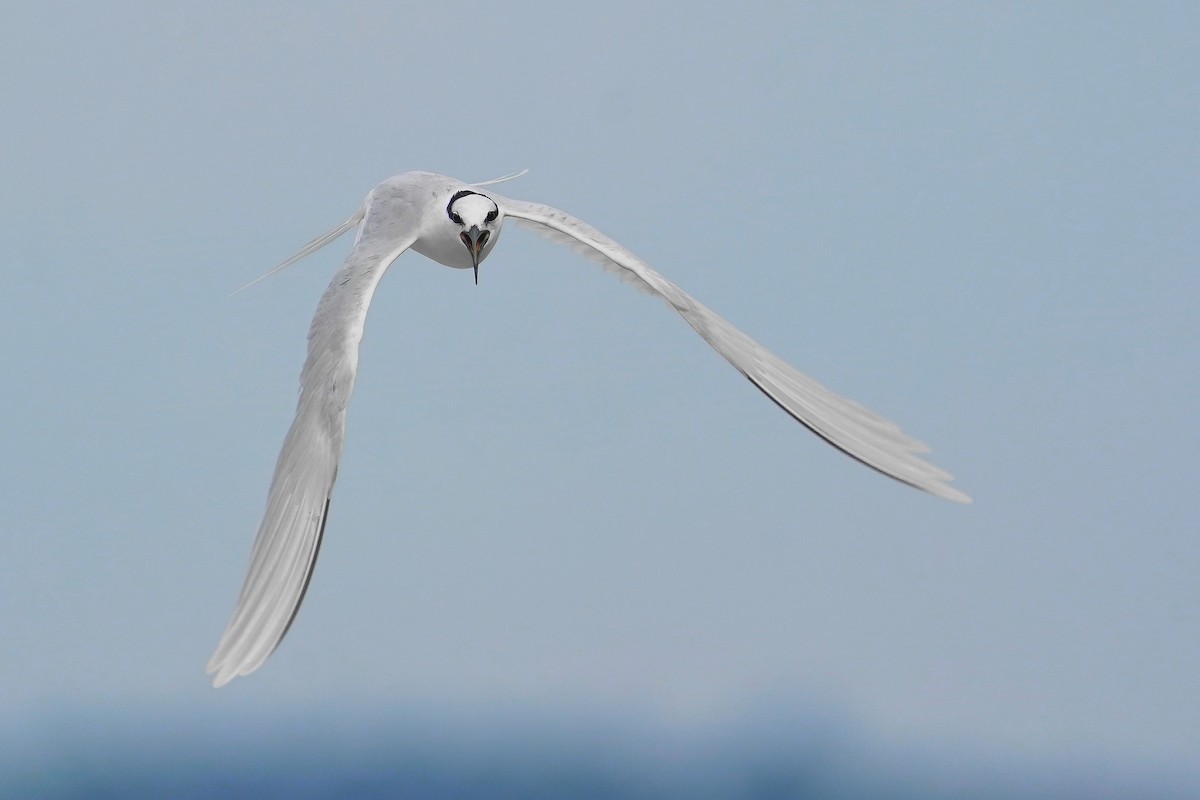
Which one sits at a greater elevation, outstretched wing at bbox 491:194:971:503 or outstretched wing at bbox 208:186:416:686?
outstretched wing at bbox 491:194:971:503

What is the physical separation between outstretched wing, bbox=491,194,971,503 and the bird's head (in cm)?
24

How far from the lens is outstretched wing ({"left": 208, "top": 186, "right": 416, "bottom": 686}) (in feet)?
8.25

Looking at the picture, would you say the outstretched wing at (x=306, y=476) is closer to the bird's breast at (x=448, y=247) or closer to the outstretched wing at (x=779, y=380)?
the bird's breast at (x=448, y=247)

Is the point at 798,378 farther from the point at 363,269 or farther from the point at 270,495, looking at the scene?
the point at 270,495

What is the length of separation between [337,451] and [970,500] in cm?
129

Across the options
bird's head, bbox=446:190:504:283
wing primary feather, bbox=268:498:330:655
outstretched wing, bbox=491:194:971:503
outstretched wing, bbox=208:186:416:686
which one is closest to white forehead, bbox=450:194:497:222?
bird's head, bbox=446:190:504:283

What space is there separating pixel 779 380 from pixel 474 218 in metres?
0.81

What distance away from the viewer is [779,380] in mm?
3258

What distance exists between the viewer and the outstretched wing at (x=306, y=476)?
251cm

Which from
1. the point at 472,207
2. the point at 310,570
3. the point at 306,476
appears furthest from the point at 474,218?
the point at 310,570

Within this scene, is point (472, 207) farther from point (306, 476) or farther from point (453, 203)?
point (306, 476)

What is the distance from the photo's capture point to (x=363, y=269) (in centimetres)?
298

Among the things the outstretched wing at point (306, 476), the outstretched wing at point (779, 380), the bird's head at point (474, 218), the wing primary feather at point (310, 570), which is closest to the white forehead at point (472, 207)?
the bird's head at point (474, 218)

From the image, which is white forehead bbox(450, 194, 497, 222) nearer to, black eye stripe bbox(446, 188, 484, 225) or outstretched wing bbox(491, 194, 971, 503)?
black eye stripe bbox(446, 188, 484, 225)
